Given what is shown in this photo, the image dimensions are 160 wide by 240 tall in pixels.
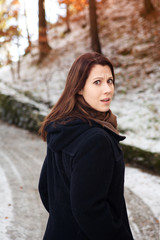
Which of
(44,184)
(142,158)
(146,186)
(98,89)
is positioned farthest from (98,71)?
(142,158)

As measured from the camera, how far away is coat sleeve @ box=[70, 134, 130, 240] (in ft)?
4.54

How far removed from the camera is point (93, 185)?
1.39 meters

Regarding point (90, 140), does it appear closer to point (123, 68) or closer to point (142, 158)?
point (142, 158)

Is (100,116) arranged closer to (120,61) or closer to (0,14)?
(120,61)

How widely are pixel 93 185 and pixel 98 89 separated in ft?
1.78

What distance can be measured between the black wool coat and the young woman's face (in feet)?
0.47

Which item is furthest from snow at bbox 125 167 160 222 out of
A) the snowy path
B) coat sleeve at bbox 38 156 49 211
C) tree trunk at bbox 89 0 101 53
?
tree trunk at bbox 89 0 101 53

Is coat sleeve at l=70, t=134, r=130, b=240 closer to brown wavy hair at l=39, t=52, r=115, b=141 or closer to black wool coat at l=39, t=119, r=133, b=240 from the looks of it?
Result: black wool coat at l=39, t=119, r=133, b=240

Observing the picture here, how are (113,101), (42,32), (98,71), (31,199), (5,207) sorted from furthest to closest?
(42,32) → (113,101) → (31,199) → (5,207) → (98,71)

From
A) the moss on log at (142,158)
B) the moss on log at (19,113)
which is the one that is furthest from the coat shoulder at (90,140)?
the moss on log at (19,113)

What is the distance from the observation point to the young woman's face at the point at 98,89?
158cm

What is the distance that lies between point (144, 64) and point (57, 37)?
10.00m

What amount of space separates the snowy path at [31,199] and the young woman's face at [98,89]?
2606 millimetres

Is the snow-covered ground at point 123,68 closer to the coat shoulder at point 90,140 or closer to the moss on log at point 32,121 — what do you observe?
the moss on log at point 32,121
